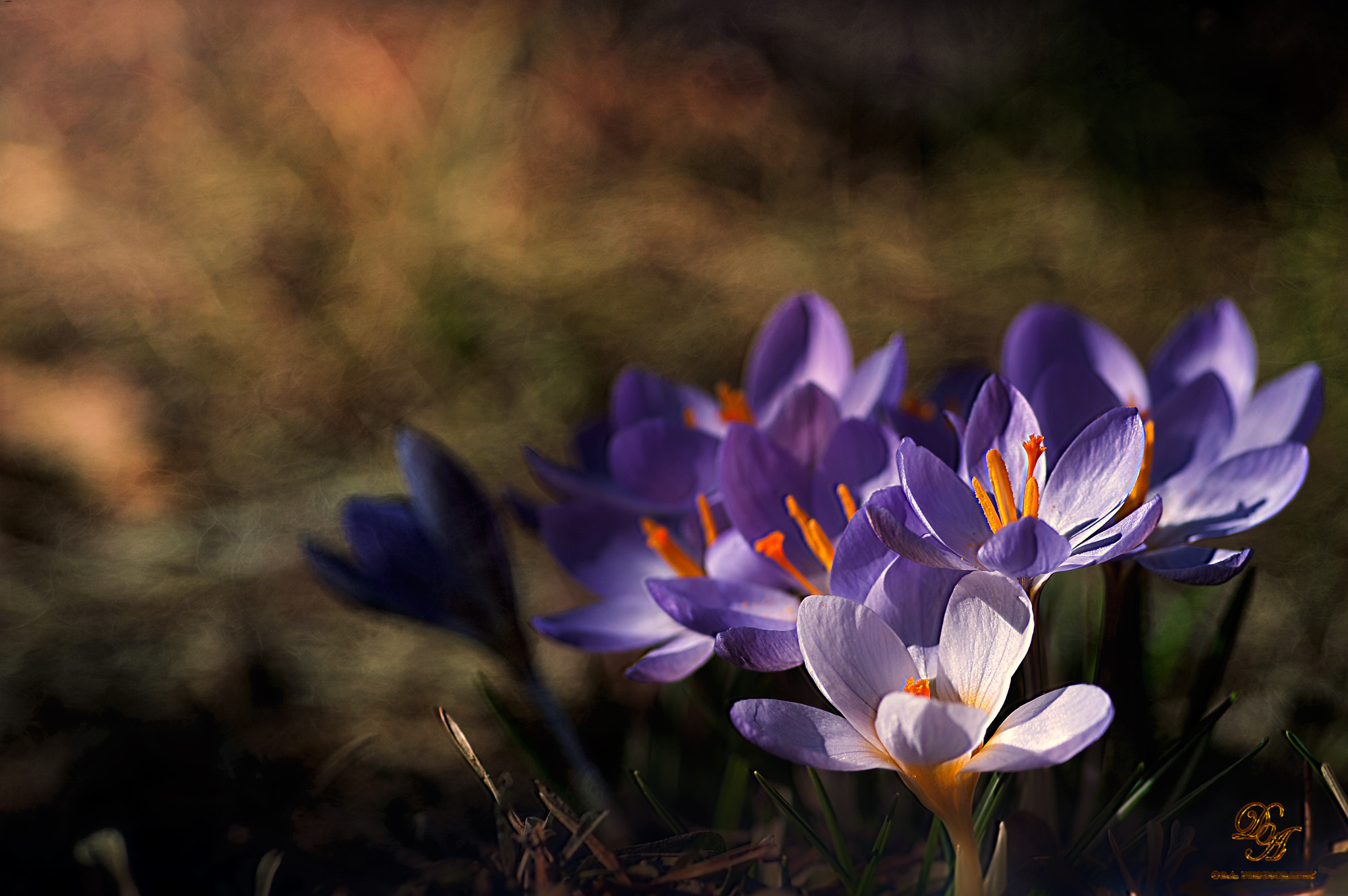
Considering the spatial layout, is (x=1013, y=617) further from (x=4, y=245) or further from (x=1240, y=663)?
(x=4, y=245)

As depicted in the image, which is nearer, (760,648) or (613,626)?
(760,648)

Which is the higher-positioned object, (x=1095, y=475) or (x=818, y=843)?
(x=1095, y=475)

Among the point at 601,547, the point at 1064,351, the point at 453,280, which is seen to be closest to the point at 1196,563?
the point at 1064,351

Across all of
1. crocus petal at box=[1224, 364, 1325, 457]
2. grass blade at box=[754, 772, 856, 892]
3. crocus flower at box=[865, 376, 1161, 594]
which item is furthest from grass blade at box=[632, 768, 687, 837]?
crocus petal at box=[1224, 364, 1325, 457]

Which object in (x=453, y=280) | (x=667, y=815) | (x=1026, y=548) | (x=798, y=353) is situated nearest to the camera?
(x=1026, y=548)

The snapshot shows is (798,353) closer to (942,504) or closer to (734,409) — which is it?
(734,409)

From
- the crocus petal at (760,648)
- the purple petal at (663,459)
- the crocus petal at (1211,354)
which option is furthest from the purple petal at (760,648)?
the crocus petal at (1211,354)

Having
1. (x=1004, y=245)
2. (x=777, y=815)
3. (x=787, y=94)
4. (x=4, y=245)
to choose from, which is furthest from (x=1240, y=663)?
(x=4, y=245)
